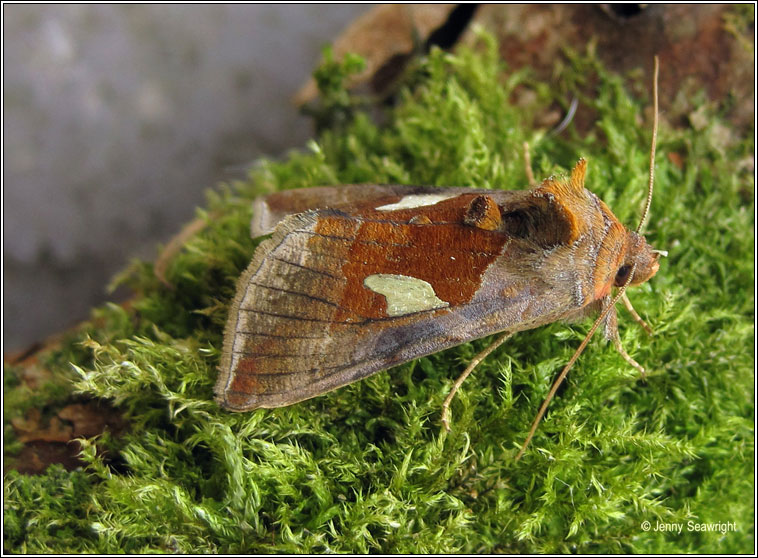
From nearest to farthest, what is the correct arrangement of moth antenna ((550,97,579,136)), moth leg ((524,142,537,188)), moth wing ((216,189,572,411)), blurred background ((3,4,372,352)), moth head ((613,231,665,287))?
moth wing ((216,189,572,411))
moth head ((613,231,665,287))
moth leg ((524,142,537,188))
moth antenna ((550,97,579,136))
blurred background ((3,4,372,352))

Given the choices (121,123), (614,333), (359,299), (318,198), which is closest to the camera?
(359,299)

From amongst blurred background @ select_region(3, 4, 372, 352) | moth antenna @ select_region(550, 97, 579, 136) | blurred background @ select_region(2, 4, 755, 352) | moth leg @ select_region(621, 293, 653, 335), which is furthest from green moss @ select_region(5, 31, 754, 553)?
blurred background @ select_region(3, 4, 372, 352)

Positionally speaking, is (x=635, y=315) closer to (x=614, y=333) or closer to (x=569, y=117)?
(x=614, y=333)

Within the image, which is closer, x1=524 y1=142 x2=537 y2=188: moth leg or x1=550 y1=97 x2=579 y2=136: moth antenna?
x1=524 y1=142 x2=537 y2=188: moth leg

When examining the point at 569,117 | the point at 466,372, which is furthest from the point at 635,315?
the point at 569,117

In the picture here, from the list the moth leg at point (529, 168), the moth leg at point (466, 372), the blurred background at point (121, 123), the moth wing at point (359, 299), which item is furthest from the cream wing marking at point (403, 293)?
the blurred background at point (121, 123)

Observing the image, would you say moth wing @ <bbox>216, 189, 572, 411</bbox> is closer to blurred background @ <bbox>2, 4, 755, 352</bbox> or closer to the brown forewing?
the brown forewing
